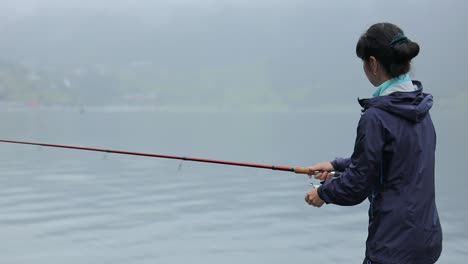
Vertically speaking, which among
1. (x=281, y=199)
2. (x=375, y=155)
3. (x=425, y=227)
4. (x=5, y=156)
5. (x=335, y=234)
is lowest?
(x=425, y=227)

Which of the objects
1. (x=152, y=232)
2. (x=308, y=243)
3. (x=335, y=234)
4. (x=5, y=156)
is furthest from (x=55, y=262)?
(x=5, y=156)

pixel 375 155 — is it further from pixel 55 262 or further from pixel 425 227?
pixel 55 262

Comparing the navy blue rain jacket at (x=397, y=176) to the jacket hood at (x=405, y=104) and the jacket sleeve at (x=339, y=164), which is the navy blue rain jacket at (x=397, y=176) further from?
the jacket sleeve at (x=339, y=164)

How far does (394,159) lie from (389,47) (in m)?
0.44

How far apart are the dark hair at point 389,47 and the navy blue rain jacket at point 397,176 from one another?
0.12 metres

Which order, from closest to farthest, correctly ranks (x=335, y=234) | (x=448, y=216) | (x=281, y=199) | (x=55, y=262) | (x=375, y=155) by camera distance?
1. (x=375, y=155)
2. (x=55, y=262)
3. (x=335, y=234)
4. (x=448, y=216)
5. (x=281, y=199)

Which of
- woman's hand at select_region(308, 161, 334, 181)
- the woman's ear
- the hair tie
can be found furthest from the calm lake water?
the hair tie

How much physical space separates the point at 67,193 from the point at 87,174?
4.23m

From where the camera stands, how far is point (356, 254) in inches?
279

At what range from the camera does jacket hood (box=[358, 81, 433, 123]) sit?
8.18 ft

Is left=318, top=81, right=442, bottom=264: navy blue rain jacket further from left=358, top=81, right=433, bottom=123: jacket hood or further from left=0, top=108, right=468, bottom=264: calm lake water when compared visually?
left=0, top=108, right=468, bottom=264: calm lake water

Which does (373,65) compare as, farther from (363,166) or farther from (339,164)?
(339,164)

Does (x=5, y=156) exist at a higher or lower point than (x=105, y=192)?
higher

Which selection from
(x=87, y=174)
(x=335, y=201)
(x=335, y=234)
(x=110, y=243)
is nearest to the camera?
(x=335, y=201)
